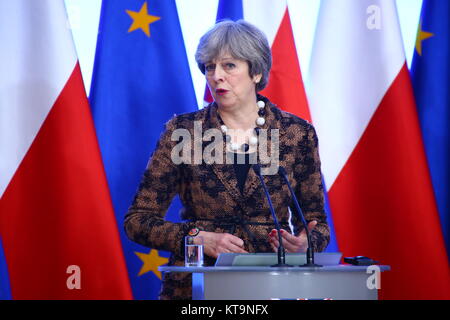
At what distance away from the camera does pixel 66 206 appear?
10.2ft

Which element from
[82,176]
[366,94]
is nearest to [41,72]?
[82,176]

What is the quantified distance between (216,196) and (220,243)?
0.39 m

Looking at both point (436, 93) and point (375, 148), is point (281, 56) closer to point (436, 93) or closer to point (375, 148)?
point (375, 148)

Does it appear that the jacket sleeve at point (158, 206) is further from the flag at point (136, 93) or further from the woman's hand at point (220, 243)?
the flag at point (136, 93)

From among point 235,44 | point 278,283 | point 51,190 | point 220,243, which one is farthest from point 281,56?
point 278,283

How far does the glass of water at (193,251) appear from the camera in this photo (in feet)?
7.27

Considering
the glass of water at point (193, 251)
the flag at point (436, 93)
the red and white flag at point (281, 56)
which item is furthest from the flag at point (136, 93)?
the flag at point (436, 93)

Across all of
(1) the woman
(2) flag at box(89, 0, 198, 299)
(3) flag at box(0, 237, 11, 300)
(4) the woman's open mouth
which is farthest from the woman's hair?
(3) flag at box(0, 237, 11, 300)

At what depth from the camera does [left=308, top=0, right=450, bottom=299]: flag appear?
3281 mm

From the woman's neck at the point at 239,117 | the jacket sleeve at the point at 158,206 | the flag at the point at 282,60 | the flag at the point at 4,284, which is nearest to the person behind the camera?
the jacket sleeve at the point at 158,206

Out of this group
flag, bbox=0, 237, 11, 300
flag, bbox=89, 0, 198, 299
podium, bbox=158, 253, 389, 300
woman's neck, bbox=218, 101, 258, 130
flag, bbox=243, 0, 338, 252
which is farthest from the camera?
flag, bbox=243, 0, 338, 252

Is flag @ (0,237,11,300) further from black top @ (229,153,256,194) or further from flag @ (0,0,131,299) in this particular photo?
black top @ (229,153,256,194)

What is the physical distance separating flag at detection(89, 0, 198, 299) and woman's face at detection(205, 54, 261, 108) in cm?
63

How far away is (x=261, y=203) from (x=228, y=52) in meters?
0.61
